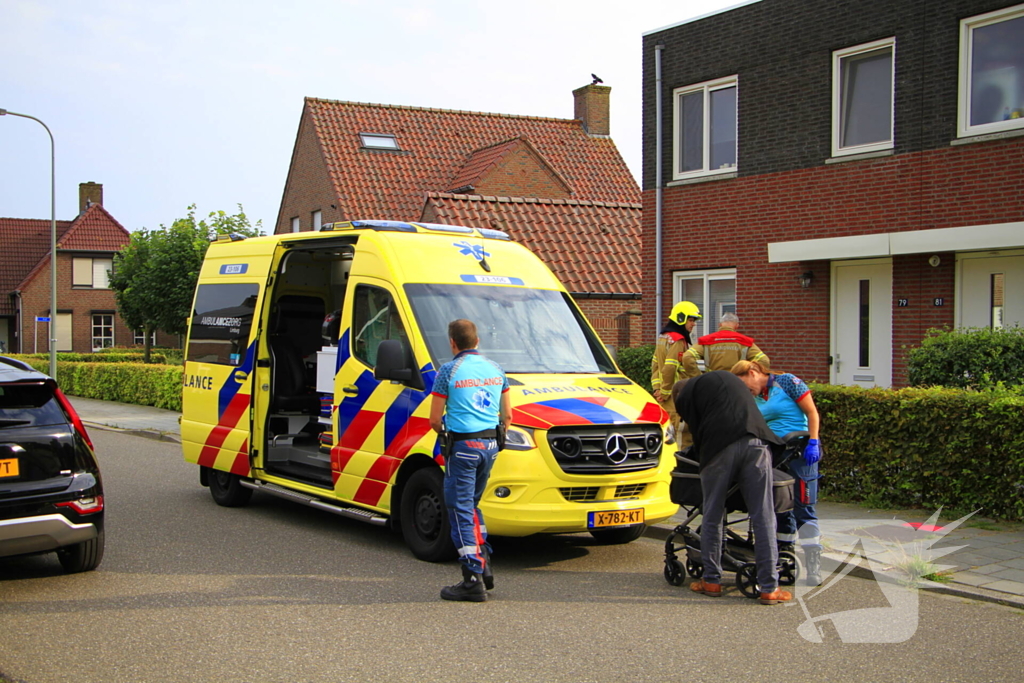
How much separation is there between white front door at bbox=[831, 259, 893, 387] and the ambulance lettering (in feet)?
28.8

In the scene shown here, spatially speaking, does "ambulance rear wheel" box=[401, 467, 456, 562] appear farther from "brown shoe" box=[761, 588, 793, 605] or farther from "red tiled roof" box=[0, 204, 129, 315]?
"red tiled roof" box=[0, 204, 129, 315]

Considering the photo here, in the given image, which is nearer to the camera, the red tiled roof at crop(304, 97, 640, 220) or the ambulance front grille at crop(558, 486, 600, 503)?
the ambulance front grille at crop(558, 486, 600, 503)

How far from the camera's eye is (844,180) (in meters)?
14.8

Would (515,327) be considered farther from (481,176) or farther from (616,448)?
(481,176)

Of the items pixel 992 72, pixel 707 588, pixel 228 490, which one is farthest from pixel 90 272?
pixel 707 588

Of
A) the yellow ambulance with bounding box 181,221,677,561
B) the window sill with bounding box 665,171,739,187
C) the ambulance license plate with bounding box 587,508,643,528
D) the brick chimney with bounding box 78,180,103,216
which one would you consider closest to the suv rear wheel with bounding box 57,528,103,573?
the yellow ambulance with bounding box 181,221,677,561

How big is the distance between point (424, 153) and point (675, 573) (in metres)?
25.4

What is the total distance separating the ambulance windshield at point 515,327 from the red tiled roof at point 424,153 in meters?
20.2

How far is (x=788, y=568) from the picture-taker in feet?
22.7

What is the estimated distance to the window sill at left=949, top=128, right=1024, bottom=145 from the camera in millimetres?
12908

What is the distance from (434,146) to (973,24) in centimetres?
2001

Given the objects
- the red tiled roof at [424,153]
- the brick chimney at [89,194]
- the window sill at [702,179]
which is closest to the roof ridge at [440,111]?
the red tiled roof at [424,153]

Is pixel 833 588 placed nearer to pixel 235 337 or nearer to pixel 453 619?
pixel 453 619

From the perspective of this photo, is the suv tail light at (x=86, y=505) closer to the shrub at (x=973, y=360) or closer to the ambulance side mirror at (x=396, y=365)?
the ambulance side mirror at (x=396, y=365)
